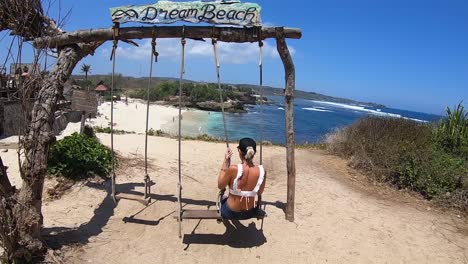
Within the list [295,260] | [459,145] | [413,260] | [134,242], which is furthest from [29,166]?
[459,145]

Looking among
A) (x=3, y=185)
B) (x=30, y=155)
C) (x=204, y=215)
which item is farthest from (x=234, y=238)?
(x=3, y=185)

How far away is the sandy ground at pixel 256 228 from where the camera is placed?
600 centimetres

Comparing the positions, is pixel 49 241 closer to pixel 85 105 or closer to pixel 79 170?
pixel 79 170

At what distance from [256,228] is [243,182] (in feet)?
5.22

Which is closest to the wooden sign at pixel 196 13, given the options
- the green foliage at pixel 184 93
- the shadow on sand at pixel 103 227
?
the shadow on sand at pixel 103 227

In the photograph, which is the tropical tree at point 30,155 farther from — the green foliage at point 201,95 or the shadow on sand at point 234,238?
the green foliage at point 201,95

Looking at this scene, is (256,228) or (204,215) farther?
(256,228)

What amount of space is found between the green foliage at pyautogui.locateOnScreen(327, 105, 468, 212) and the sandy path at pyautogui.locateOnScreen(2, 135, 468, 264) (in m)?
1.01

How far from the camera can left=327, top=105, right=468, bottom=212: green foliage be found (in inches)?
366

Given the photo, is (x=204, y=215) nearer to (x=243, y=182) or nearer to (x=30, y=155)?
(x=243, y=182)

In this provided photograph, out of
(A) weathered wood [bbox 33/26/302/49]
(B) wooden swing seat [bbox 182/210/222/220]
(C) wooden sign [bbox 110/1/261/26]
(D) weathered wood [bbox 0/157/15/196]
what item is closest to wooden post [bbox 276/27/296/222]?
(A) weathered wood [bbox 33/26/302/49]

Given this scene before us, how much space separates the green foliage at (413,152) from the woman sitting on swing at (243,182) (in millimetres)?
5392

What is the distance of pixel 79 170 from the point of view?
852 centimetres

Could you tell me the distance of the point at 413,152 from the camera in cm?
1027
